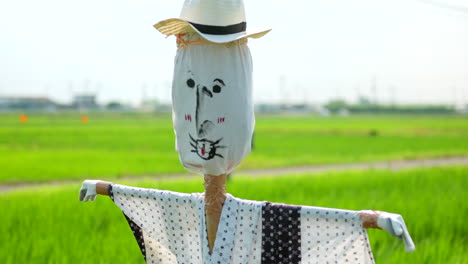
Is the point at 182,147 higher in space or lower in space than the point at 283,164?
higher

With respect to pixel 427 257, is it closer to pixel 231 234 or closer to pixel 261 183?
pixel 231 234

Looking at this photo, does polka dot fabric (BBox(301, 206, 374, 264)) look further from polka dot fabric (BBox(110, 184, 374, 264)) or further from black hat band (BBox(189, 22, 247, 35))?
black hat band (BBox(189, 22, 247, 35))

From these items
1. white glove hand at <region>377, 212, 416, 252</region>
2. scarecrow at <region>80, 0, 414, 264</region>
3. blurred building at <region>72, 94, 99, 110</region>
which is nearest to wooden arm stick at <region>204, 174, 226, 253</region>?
scarecrow at <region>80, 0, 414, 264</region>

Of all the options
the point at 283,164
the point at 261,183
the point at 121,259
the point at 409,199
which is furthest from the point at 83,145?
the point at 121,259

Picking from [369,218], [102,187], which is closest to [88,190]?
[102,187]

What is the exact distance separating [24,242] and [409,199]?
4556mm

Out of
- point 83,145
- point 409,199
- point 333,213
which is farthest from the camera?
point 83,145

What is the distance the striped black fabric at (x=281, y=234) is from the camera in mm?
1624

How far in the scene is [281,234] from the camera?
1.64 meters

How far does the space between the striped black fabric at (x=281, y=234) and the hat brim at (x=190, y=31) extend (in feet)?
1.73

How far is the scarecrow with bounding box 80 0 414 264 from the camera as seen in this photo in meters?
1.57

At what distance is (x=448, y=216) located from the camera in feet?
17.9

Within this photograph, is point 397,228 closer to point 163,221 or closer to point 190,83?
point 190,83

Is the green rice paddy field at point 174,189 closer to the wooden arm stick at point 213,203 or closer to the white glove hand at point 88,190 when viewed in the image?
the white glove hand at point 88,190
